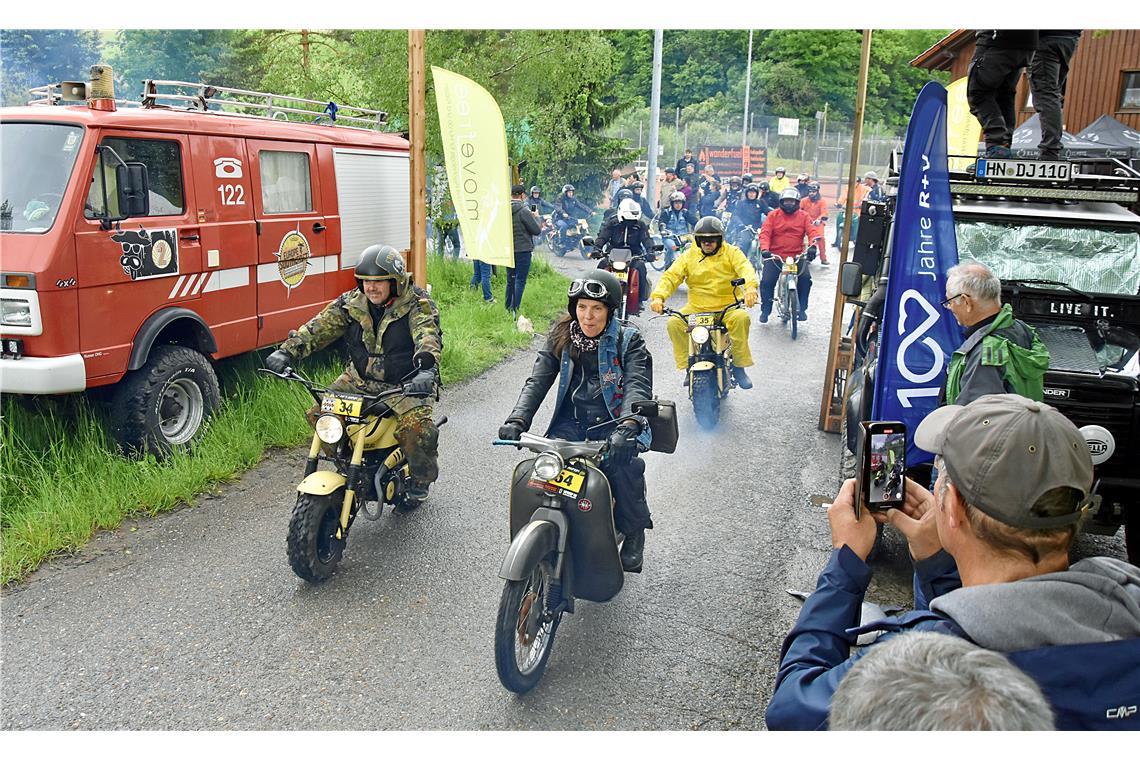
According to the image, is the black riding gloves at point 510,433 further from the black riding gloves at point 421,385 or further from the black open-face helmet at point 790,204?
the black open-face helmet at point 790,204

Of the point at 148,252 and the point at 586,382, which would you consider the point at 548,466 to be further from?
the point at 148,252

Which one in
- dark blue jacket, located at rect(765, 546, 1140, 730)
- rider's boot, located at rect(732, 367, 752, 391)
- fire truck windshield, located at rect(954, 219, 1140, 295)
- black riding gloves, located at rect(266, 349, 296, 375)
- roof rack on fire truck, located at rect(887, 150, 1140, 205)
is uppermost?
roof rack on fire truck, located at rect(887, 150, 1140, 205)

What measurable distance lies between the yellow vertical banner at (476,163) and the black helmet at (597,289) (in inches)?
193

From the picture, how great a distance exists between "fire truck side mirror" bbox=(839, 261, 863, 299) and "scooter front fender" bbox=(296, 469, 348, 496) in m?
3.47

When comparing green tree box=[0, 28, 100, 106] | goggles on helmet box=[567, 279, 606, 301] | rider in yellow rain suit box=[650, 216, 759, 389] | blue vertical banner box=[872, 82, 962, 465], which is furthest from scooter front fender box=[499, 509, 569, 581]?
green tree box=[0, 28, 100, 106]

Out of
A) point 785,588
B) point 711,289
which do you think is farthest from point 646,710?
point 711,289

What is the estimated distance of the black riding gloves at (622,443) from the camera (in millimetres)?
4391

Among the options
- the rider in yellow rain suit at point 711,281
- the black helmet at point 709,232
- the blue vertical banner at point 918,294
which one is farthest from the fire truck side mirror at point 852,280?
the black helmet at point 709,232

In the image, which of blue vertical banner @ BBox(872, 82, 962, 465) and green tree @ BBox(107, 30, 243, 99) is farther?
green tree @ BBox(107, 30, 243, 99)

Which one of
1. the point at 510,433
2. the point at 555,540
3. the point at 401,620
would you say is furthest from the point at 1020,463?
the point at 401,620

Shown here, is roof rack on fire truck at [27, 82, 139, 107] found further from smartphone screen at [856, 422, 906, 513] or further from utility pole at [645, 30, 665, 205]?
utility pole at [645, 30, 665, 205]

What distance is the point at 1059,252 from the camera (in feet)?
19.2

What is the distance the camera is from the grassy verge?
568cm

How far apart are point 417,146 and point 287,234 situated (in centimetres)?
153
